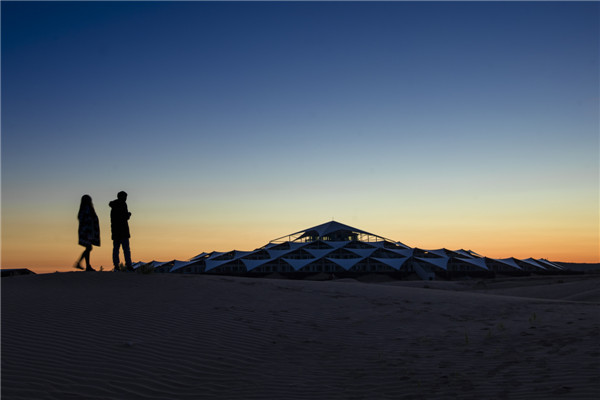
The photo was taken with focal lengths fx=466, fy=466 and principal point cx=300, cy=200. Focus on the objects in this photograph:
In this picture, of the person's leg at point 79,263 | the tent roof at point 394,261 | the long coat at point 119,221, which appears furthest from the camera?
the tent roof at point 394,261

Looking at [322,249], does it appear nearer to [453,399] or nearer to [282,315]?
[282,315]

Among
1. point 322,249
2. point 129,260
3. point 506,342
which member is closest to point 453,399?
point 506,342

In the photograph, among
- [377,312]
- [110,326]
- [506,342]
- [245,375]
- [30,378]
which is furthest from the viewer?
[377,312]

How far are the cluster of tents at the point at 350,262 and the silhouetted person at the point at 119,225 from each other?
2939cm

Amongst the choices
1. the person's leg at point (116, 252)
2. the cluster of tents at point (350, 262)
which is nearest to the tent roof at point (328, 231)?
the cluster of tents at point (350, 262)

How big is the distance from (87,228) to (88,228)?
0.03m

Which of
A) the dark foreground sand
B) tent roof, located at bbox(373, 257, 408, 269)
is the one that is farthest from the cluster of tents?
the dark foreground sand

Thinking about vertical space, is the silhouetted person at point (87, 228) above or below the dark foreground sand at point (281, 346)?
above

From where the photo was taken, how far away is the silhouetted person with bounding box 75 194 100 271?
16203mm

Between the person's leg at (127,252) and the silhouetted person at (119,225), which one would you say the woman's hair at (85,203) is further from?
the person's leg at (127,252)

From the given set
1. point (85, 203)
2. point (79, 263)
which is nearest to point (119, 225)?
point (85, 203)

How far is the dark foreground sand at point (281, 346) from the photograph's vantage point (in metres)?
6.77

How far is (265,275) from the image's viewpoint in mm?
47938

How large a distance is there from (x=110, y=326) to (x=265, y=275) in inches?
1515
